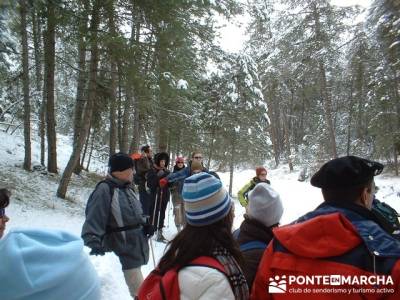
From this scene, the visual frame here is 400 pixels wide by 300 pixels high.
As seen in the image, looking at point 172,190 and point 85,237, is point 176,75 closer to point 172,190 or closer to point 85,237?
point 172,190

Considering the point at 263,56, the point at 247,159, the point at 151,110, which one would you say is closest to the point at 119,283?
the point at 151,110

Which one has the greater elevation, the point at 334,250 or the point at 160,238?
the point at 334,250

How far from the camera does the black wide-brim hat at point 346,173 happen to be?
2.02 meters

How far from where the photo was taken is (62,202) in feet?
38.4

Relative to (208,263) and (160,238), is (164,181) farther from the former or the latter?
(208,263)

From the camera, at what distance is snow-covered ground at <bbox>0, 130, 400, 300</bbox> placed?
684 centimetres

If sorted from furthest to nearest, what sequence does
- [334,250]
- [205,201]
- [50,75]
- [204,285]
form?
[50,75], [205,201], [204,285], [334,250]

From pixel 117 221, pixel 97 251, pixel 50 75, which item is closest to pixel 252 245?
pixel 97 251

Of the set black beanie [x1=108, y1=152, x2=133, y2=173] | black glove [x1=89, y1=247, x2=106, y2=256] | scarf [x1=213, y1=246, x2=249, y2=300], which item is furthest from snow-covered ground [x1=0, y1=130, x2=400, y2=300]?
scarf [x1=213, y1=246, x2=249, y2=300]

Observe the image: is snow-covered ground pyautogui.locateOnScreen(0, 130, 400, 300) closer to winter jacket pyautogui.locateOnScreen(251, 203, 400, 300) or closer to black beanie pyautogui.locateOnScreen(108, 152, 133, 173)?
black beanie pyautogui.locateOnScreen(108, 152, 133, 173)

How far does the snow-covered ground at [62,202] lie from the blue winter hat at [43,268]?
12.9 ft

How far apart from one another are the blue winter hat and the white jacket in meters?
0.54

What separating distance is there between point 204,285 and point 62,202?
34.9 feet

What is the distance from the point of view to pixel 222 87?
22188 mm
